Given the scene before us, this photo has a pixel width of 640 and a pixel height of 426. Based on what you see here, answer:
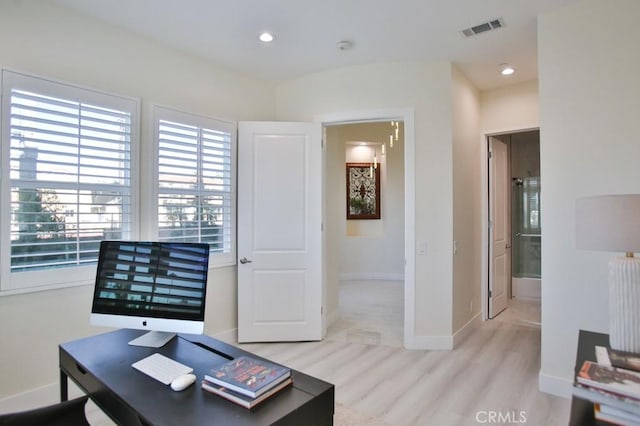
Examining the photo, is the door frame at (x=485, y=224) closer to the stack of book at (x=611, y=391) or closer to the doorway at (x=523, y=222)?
the doorway at (x=523, y=222)

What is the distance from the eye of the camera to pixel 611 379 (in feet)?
3.85

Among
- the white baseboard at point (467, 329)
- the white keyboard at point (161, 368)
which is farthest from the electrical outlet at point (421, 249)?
the white keyboard at point (161, 368)

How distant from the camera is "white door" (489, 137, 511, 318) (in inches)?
177

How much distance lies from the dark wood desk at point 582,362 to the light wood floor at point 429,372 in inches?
31.2

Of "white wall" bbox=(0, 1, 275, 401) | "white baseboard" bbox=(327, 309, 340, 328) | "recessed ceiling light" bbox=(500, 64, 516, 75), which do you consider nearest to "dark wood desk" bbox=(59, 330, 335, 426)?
"white wall" bbox=(0, 1, 275, 401)

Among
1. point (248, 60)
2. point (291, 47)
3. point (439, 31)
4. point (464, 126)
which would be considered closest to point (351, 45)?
point (291, 47)

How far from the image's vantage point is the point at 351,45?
126 inches

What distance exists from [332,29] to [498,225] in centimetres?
331

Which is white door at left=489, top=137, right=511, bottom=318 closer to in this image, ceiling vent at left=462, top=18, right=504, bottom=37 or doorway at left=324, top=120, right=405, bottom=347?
ceiling vent at left=462, top=18, right=504, bottom=37

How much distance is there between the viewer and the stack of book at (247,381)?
1.21m

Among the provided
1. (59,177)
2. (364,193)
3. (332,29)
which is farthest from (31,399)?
(364,193)

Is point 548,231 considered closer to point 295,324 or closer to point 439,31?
point 439,31

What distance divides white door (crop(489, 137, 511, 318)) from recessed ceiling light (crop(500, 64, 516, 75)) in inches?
34.9

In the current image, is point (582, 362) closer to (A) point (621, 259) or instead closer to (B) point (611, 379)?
(B) point (611, 379)
